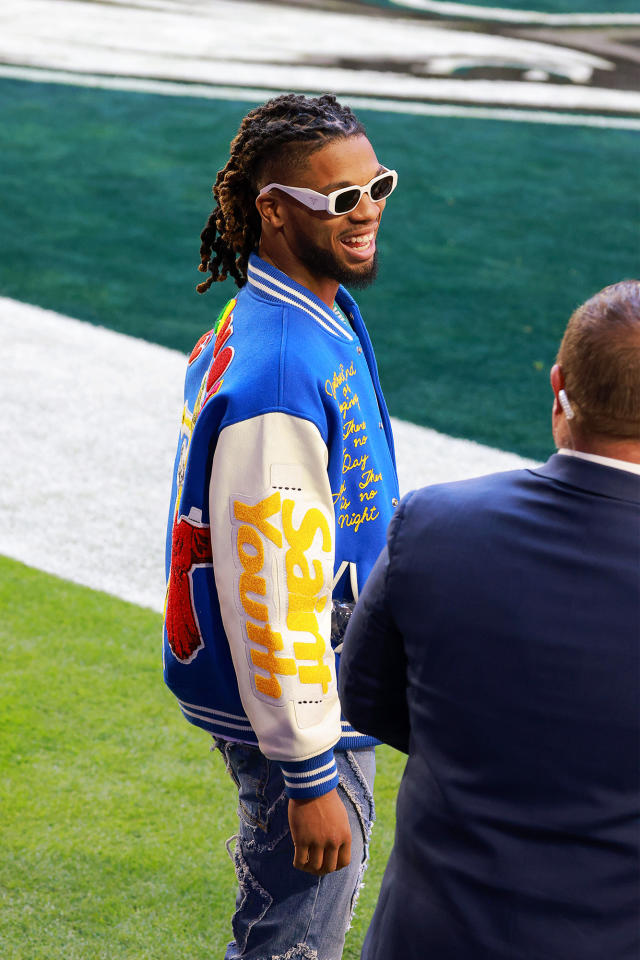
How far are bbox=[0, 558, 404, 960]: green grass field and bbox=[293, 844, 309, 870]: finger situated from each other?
1.14 metres

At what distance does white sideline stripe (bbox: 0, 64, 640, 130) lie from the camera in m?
12.7

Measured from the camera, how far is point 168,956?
3027 mm

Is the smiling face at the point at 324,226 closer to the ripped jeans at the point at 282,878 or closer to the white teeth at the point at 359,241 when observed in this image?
the white teeth at the point at 359,241

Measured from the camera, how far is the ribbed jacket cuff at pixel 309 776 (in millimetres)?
2020

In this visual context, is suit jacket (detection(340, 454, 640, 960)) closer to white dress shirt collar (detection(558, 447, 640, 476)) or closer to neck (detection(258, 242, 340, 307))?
white dress shirt collar (detection(558, 447, 640, 476))

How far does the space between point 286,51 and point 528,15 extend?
5.10 m

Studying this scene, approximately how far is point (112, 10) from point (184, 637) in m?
16.7

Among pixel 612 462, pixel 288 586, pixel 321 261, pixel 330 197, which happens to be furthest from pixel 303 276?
pixel 612 462

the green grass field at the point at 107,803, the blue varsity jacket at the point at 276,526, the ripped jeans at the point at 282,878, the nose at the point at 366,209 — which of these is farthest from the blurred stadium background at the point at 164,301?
the nose at the point at 366,209

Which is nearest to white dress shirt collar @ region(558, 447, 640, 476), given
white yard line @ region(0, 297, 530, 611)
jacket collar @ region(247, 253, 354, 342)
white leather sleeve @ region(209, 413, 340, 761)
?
white leather sleeve @ region(209, 413, 340, 761)

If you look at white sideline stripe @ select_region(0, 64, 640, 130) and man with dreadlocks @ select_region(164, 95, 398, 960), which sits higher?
man with dreadlocks @ select_region(164, 95, 398, 960)

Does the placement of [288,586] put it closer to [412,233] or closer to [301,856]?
[301,856]

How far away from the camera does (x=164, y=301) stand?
822 centimetres

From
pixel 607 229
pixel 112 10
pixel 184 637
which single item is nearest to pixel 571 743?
pixel 184 637
